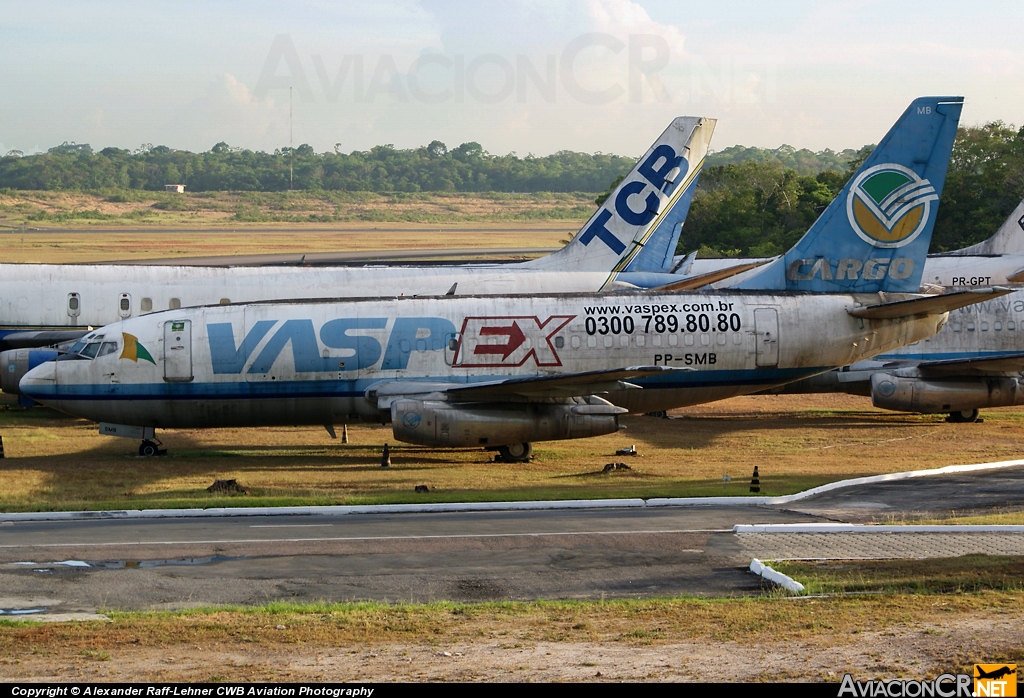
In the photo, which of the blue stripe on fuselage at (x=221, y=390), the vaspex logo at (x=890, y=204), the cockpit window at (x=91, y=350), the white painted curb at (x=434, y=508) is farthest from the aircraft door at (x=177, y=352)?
the vaspex logo at (x=890, y=204)

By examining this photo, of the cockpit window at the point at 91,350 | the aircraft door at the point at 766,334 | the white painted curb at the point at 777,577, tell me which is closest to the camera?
the white painted curb at the point at 777,577

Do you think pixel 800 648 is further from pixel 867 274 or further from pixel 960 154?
pixel 960 154

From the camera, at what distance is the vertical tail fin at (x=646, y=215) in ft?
133

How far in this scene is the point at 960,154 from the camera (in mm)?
93125

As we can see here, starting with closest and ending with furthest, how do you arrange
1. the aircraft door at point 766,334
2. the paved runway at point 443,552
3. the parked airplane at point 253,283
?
the paved runway at point 443,552, the aircraft door at point 766,334, the parked airplane at point 253,283

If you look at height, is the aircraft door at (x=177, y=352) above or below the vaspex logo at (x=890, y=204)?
below

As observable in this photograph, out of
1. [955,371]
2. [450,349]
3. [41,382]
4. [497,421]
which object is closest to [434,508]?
[497,421]

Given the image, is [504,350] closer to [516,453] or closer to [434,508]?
[516,453]

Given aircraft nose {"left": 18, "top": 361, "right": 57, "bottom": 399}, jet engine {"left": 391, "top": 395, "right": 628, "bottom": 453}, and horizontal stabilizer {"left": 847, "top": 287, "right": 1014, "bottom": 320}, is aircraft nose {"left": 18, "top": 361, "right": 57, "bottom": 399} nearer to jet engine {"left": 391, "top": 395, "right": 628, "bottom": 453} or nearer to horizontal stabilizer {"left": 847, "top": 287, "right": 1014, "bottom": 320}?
jet engine {"left": 391, "top": 395, "right": 628, "bottom": 453}

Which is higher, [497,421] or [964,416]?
[497,421]

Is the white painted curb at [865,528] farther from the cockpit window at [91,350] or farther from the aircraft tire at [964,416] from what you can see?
the aircraft tire at [964,416]

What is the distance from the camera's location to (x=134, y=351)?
99.6ft

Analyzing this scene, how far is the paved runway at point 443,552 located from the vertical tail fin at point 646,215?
16.9 metres

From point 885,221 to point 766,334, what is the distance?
4872mm
